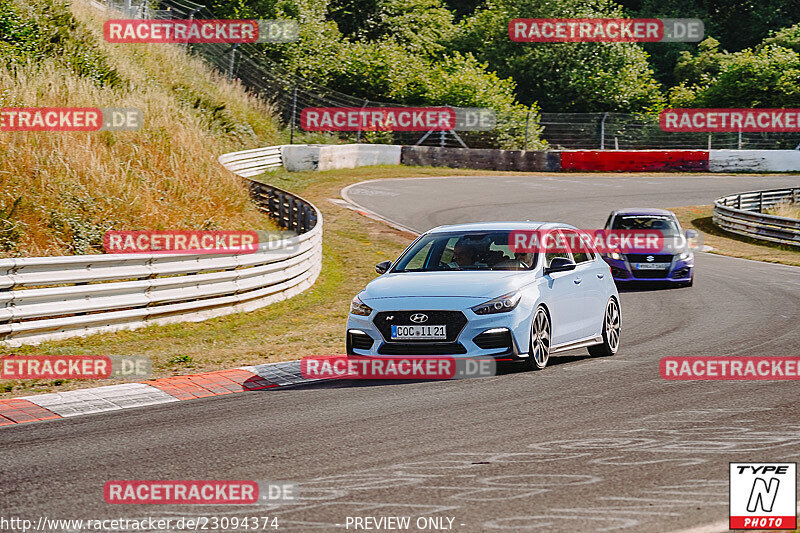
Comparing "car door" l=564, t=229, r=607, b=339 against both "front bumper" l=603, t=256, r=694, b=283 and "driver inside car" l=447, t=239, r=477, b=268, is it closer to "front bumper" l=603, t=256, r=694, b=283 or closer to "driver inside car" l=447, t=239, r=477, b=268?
"driver inside car" l=447, t=239, r=477, b=268

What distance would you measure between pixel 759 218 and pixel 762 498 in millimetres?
30153

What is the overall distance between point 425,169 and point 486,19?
3097 centimetres

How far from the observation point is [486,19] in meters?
73.5

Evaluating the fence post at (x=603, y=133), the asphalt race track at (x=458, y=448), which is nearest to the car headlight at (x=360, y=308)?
the asphalt race track at (x=458, y=448)

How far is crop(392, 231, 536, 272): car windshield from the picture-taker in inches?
455

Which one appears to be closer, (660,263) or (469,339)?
(469,339)

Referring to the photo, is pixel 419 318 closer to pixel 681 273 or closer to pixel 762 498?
pixel 762 498

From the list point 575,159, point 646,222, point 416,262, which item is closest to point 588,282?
point 416,262

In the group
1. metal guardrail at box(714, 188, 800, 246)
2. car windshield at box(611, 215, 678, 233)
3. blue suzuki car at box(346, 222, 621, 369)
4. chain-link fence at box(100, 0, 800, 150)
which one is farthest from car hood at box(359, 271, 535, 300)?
chain-link fence at box(100, 0, 800, 150)

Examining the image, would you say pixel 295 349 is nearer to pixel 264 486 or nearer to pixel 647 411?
pixel 647 411

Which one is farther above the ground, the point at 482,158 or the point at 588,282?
the point at 482,158

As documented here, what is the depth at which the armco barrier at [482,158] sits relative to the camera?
155 ft

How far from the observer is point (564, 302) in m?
11.6

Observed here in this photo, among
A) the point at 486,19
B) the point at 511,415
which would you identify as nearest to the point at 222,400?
the point at 511,415
